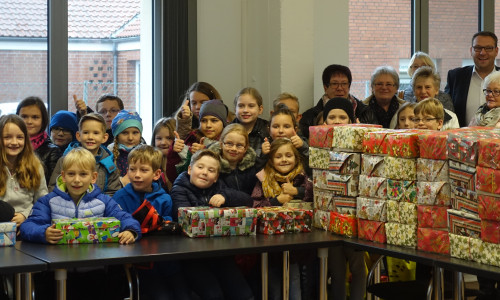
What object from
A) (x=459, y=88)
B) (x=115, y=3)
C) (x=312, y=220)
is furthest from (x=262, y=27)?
(x=312, y=220)

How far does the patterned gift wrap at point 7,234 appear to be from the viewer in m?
3.85

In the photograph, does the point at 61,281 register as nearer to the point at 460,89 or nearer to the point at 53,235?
the point at 53,235

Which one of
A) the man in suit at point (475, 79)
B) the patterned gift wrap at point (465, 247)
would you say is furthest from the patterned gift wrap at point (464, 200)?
the man in suit at point (475, 79)

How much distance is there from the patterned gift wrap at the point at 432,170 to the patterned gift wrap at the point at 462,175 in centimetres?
6

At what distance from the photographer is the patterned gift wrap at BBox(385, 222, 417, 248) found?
3.88 m

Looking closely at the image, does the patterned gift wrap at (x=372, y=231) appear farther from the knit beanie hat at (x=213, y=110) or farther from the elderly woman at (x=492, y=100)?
the elderly woman at (x=492, y=100)

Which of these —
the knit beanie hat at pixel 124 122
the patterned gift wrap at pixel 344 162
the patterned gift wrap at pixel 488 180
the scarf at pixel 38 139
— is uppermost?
the knit beanie hat at pixel 124 122

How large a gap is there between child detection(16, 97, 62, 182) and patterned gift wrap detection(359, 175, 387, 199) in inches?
79.7

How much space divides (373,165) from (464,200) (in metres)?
0.63

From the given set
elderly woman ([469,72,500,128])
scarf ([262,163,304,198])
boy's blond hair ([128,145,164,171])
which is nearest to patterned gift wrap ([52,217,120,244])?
boy's blond hair ([128,145,164,171])

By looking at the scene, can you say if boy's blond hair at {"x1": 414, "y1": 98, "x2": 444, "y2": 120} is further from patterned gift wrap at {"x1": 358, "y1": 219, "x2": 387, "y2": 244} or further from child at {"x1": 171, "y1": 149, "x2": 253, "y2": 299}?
child at {"x1": 171, "y1": 149, "x2": 253, "y2": 299}

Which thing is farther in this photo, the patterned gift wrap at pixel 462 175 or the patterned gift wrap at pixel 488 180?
the patterned gift wrap at pixel 462 175

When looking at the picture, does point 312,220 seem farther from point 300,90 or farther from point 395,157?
point 300,90

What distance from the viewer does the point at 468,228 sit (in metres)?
3.55
